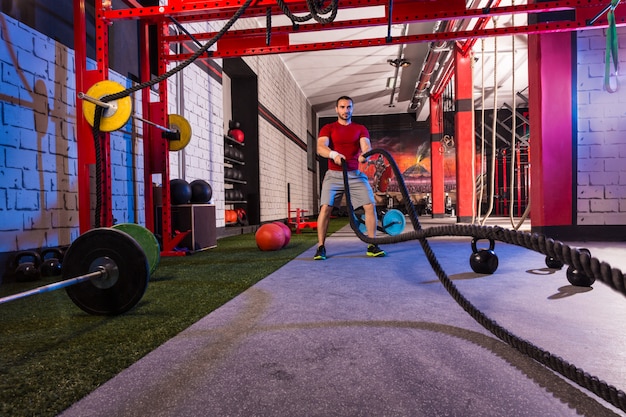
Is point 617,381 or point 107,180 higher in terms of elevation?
point 107,180

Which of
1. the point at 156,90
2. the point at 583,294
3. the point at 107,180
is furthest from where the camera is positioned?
the point at 156,90

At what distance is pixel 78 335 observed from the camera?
1.55 metres

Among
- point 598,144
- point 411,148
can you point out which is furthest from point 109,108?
point 411,148

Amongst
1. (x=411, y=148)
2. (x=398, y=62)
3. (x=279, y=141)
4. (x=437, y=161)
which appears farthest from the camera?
(x=411, y=148)

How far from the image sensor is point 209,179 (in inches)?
235

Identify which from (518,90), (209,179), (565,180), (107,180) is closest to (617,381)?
(107,180)

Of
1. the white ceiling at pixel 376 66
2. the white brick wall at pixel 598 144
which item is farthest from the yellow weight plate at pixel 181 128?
the white ceiling at pixel 376 66

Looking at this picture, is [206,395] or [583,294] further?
[583,294]

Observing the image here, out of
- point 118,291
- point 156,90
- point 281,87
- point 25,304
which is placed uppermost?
point 281,87

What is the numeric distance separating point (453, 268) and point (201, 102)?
438 centimetres

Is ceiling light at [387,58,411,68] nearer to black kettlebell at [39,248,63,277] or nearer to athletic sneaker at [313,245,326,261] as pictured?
athletic sneaker at [313,245,326,261]

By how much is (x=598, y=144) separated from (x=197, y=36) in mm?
4766

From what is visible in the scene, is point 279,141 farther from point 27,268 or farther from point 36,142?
point 27,268

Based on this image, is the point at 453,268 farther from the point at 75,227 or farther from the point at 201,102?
the point at 201,102
